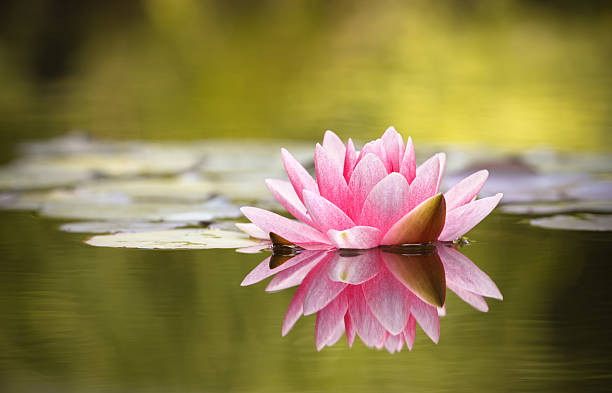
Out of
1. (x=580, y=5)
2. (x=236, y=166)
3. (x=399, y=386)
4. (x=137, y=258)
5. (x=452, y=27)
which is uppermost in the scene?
(x=580, y=5)

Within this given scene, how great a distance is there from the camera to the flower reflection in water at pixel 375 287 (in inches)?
38.6

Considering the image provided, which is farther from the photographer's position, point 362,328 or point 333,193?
point 333,193

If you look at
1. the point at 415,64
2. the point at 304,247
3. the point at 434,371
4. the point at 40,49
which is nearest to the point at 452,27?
the point at 415,64

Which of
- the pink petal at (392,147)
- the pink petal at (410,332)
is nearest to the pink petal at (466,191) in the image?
the pink petal at (392,147)

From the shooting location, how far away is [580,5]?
11359 mm

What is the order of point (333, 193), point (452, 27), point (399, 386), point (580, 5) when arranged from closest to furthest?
point (399, 386)
point (333, 193)
point (452, 27)
point (580, 5)

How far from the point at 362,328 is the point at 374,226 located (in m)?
0.43

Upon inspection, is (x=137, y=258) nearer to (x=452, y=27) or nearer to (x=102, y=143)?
(x=102, y=143)

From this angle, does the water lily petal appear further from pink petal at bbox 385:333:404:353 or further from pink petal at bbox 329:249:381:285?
pink petal at bbox 385:333:404:353

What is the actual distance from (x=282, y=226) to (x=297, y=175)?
0.09 meters

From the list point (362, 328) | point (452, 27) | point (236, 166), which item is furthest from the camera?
point (452, 27)

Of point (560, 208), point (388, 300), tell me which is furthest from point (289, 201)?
point (560, 208)

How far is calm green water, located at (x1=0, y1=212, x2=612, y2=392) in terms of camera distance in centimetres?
81

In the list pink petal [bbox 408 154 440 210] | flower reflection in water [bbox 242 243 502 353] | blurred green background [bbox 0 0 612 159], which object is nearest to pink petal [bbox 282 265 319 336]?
flower reflection in water [bbox 242 243 502 353]
